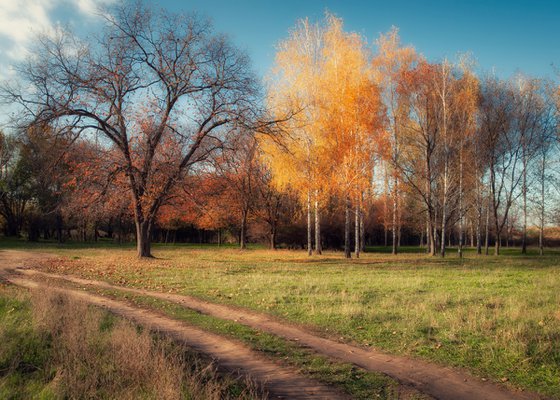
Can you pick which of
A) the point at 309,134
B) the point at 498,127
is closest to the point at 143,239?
the point at 309,134

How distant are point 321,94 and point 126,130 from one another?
11.6 metres

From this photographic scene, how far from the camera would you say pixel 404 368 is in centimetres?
661

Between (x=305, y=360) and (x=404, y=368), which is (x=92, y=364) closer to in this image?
(x=305, y=360)

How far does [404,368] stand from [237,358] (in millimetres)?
2565

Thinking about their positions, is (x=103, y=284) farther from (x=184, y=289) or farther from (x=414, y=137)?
(x=414, y=137)

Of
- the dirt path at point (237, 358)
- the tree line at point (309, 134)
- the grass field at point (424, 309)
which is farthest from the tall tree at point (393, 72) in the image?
the dirt path at point (237, 358)

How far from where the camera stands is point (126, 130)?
2323cm

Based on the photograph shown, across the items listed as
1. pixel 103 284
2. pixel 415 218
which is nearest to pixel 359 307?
pixel 103 284

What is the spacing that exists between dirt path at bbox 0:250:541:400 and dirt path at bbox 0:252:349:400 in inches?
43.9

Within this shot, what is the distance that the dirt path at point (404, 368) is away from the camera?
5.71 m

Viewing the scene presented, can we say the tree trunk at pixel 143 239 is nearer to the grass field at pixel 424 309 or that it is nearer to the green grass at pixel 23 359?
the grass field at pixel 424 309

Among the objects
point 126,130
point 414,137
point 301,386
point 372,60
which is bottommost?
point 301,386

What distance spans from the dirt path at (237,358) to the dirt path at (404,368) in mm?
1115

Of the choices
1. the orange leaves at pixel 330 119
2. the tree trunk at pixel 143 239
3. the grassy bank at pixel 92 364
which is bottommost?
the grassy bank at pixel 92 364
